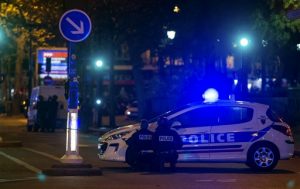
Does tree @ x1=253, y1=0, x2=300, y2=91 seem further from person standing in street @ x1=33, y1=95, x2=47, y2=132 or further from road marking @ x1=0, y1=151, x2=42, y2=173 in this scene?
road marking @ x1=0, y1=151, x2=42, y2=173

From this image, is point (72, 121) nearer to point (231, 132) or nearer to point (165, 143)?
point (165, 143)

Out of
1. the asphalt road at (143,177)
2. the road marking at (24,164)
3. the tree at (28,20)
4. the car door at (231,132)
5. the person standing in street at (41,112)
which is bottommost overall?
the asphalt road at (143,177)

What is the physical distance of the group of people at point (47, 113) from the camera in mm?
36562

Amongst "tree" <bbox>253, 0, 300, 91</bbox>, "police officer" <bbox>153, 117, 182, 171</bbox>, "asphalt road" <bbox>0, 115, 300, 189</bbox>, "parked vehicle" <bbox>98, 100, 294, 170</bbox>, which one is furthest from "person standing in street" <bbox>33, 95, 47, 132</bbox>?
"police officer" <bbox>153, 117, 182, 171</bbox>

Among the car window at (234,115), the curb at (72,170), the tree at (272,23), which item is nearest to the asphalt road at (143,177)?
the curb at (72,170)

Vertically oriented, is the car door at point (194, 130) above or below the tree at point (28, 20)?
below

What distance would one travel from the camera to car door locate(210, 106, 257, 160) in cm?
1808

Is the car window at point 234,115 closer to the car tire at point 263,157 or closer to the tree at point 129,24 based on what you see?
A: the car tire at point 263,157

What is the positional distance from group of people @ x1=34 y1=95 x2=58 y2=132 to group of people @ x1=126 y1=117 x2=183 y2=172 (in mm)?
19157

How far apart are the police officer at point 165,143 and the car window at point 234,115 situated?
1288mm

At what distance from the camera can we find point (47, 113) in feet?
120

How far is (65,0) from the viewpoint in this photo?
18.1 metres

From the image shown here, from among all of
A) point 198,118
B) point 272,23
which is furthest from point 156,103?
point 198,118

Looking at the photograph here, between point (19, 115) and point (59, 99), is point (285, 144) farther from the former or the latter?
point (19, 115)
